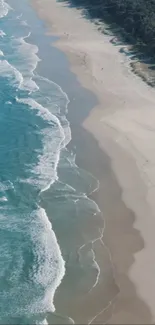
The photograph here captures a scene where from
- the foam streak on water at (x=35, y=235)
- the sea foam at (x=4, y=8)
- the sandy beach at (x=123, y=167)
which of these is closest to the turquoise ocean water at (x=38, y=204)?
the foam streak on water at (x=35, y=235)

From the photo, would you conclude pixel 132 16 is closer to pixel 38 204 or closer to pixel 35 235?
pixel 38 204

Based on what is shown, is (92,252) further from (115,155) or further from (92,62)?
(92,62)

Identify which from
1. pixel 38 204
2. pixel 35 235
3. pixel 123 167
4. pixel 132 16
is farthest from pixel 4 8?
pixel 35 235

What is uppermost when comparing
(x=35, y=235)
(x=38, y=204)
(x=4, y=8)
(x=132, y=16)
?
(x=132, y=16)

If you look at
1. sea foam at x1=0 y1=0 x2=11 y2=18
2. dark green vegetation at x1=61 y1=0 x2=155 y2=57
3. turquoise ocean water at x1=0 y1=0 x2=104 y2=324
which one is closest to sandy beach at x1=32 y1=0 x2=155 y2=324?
turquoise ocean water at x1=0 y1=0 x2=104 y2=324

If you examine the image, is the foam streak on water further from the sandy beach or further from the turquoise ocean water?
the sandy beach
